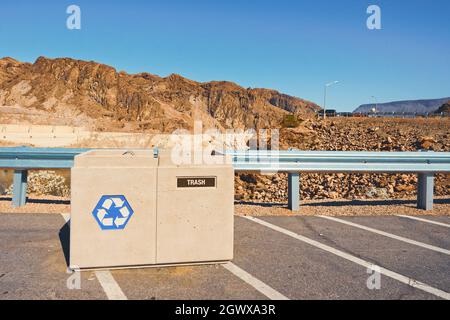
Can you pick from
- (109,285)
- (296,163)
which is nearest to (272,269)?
(109,285)

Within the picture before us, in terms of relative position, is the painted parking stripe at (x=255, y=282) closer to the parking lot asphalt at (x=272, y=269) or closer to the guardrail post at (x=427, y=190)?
the parking lot asphalt at (x=272, y=269)

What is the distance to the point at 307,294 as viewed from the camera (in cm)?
356

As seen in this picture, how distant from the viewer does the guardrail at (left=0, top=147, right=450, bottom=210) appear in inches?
260

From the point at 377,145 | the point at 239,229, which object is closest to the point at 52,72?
the point at 377,145

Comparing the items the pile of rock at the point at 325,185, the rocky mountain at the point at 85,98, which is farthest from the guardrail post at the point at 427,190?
the rocky mountain at the point at 85,98

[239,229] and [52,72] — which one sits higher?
[52,72]

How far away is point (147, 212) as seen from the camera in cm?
407

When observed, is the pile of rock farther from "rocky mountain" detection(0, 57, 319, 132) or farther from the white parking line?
"rocky mountain" detection(0, 57, 319, 132)

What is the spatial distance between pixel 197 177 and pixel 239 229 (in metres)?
Answer: 1.83

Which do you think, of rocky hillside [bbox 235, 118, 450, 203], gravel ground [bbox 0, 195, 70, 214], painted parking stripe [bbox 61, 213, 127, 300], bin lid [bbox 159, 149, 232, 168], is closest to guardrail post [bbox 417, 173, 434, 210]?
rocky hillside [bbox 235, 118, 450, 203]

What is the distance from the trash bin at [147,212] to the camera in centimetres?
396

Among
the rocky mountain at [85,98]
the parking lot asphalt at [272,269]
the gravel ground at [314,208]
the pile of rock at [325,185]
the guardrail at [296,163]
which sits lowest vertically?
the pile of rock at [325,185]

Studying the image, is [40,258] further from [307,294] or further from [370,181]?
[370,181]
